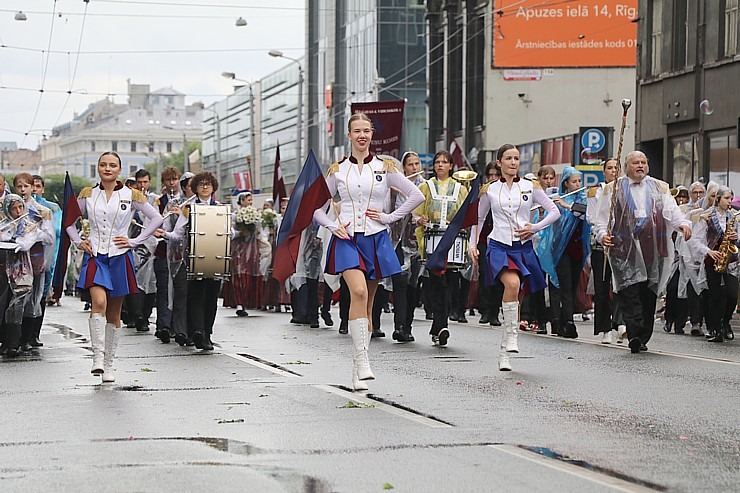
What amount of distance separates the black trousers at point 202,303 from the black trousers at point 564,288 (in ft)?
13.6

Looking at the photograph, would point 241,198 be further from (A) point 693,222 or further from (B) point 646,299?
(B) point 646,299

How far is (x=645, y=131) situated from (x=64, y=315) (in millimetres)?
16950

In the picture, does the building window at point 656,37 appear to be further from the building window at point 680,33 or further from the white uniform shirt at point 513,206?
the white uniform shirt at point 513,206

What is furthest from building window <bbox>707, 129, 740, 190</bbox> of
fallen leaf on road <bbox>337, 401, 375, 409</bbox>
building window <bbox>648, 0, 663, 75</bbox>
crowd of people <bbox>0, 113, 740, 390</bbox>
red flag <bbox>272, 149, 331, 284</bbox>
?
fallen leaf on road <bbox>337, 401, 375, 409</bbox>

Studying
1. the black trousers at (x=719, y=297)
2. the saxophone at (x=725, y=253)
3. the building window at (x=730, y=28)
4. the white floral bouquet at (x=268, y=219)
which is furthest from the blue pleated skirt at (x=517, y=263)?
the building window at (x=730, y=28)

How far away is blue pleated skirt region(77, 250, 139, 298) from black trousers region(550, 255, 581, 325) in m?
6.30

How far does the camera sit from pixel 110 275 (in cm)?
1211

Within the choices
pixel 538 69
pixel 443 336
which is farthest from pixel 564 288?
pixel 538 69

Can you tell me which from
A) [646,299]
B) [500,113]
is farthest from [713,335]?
[500,113]

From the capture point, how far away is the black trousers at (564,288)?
55.8 ft

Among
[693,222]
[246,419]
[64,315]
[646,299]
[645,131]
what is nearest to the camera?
[246,419]

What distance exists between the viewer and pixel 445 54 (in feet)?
187

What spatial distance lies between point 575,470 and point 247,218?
18.7 m

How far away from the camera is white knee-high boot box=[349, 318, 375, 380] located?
10664mm
